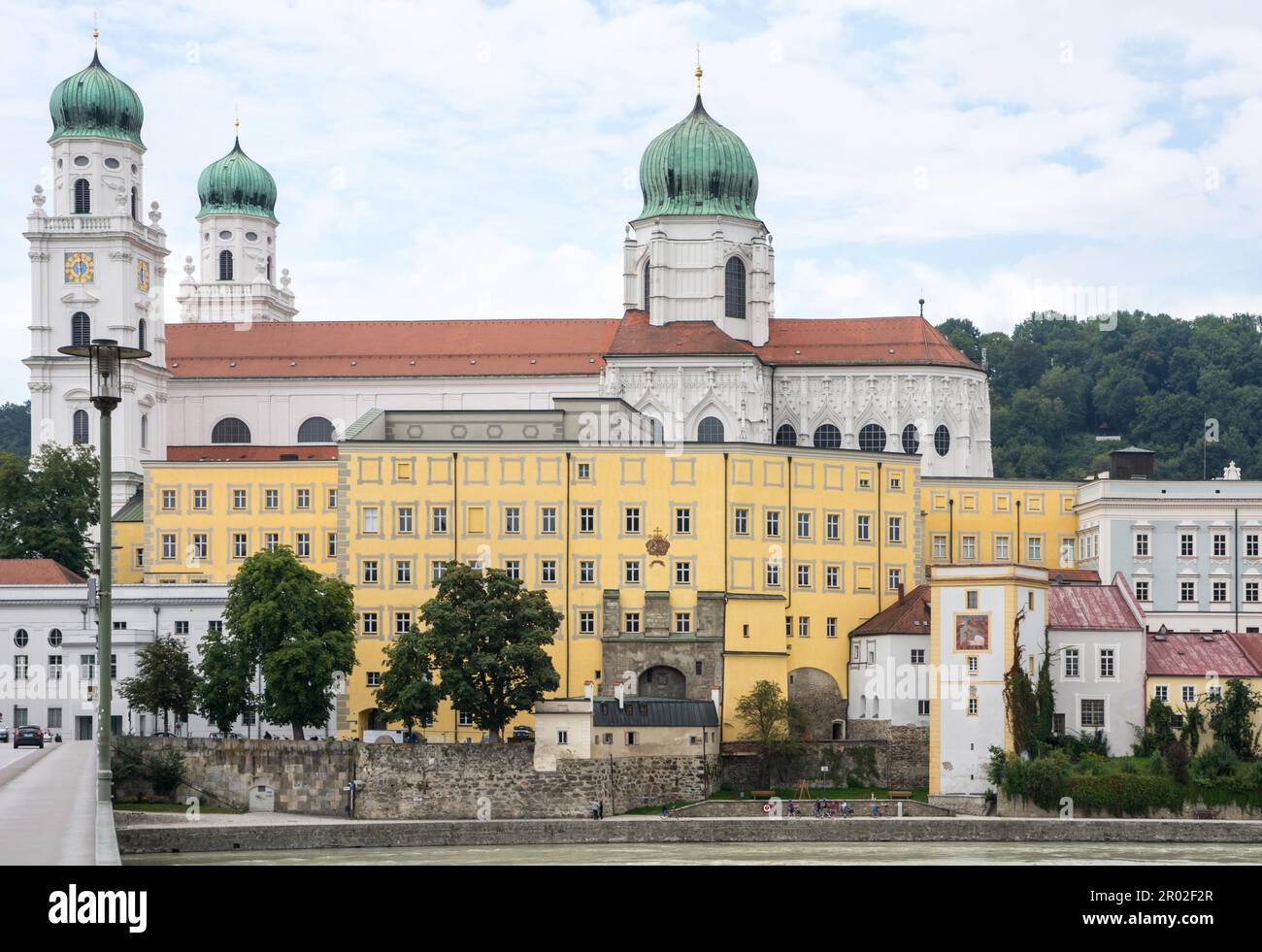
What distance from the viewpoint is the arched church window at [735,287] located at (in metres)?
114

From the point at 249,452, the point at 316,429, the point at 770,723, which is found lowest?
the point at 770,723

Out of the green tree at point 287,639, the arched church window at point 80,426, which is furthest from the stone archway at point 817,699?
the arched church window at point 80,426

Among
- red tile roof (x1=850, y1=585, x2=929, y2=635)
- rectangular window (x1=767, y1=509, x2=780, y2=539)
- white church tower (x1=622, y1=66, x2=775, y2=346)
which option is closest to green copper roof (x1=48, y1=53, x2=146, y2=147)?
white church tower (x1=622, y1=66, x2=775, y2=346)

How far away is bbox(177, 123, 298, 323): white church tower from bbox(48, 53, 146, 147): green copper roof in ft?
109

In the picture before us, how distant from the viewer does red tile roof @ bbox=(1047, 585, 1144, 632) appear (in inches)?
3184

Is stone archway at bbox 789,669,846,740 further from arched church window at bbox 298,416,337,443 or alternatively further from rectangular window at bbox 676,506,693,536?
arched church window at bbox 298,416,337,443

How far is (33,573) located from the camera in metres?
96.9

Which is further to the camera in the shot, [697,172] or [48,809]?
[697,172]

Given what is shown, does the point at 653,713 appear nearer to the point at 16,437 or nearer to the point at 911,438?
the point at 911,438

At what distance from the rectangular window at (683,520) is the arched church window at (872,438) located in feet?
80.7

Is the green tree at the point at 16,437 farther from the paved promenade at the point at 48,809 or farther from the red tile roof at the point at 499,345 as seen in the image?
the paved promenade at the point at 48,809

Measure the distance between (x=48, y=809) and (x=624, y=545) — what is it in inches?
1846

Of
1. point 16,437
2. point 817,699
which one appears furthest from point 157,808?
point 16,437

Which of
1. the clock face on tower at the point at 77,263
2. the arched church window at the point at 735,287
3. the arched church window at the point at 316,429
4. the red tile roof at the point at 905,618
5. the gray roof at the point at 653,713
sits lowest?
the gray roof at the point at 653,713
